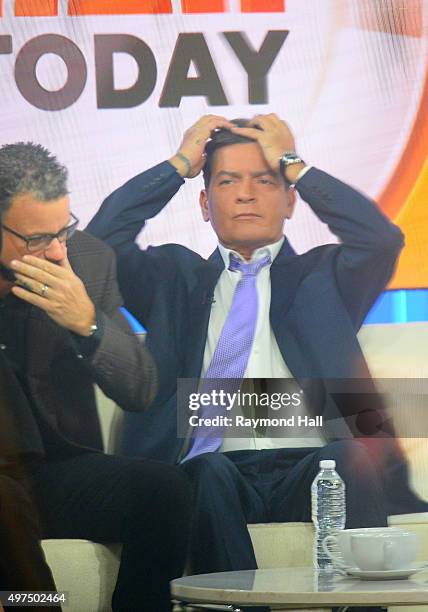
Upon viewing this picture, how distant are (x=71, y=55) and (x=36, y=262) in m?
0.66

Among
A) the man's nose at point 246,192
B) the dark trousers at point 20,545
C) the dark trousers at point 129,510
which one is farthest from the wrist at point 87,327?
the man's nose at point 246,192

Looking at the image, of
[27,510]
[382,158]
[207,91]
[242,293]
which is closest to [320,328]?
[242,293]

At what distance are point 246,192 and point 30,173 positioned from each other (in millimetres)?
672

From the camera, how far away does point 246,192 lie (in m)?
3.29

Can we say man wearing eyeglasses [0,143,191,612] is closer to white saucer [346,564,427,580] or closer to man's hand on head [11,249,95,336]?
man's hand on head [11,249,95,336]

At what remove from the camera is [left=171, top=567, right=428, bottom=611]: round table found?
5.47 feet

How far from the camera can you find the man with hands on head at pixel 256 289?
10.5 ft

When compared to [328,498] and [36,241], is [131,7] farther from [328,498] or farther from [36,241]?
[328,498]

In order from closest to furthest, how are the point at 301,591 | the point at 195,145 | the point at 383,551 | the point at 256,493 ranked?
1. the point at 301,591
2. the point at 383,551
3. the point at 256,493
4. the point at 195,145

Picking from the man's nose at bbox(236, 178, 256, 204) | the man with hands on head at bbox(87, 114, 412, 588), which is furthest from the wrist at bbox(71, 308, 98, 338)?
the man's nose at bbox(236, 178, 256, 204)

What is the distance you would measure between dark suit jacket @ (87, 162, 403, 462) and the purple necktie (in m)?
0.05

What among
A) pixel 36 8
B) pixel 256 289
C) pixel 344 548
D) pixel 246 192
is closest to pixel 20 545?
pixel 256 289

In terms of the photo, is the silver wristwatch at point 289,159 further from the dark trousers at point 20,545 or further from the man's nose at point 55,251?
the dark trousers at point 20,545

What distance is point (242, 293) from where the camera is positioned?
10.8 feet
